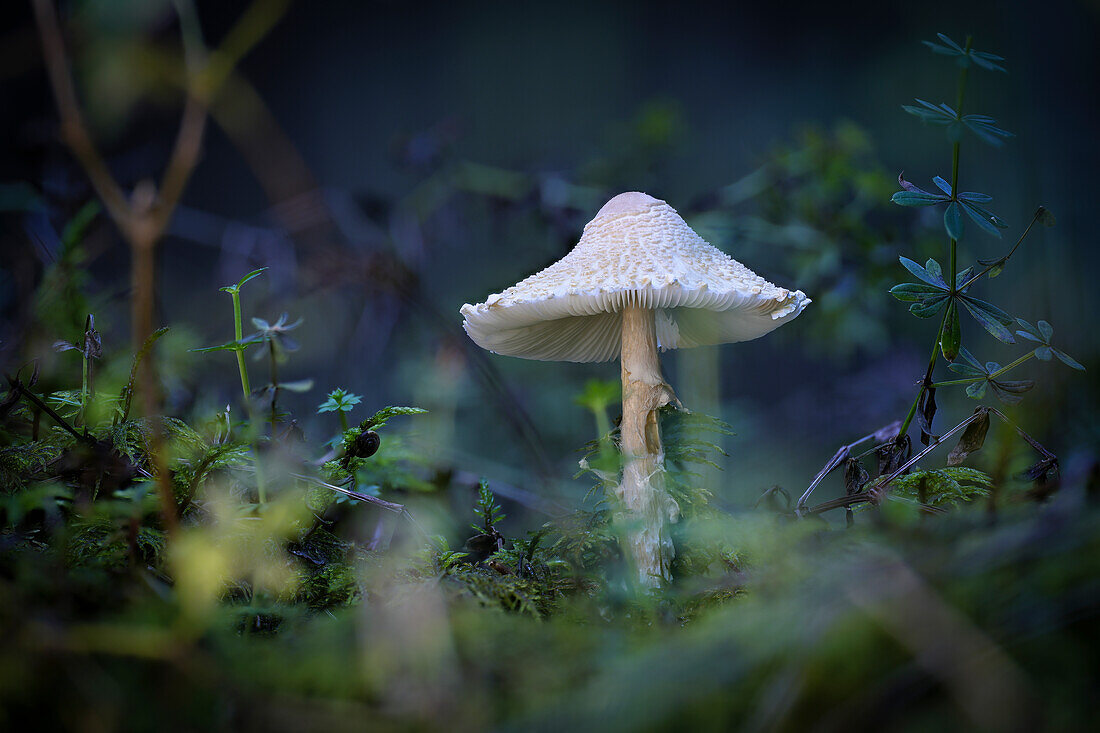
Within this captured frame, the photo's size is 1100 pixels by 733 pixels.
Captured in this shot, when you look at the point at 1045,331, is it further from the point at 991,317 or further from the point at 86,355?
the point at 86,355

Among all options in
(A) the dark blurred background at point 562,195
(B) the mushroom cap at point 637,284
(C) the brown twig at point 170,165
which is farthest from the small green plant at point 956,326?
(C) the brown twig at point 170,165

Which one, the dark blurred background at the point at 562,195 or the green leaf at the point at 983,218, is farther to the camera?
the dark blurred background at the point at 562,195

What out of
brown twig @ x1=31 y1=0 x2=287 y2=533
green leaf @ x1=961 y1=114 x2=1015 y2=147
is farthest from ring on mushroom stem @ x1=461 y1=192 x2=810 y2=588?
brown twig @ x1=31 y1=0 x2=287 y2=533

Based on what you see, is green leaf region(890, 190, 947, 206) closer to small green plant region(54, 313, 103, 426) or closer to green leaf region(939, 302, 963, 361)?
green leaf region(939, 302, 963, 361)

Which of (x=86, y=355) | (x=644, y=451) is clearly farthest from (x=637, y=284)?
(x=86, y=355)

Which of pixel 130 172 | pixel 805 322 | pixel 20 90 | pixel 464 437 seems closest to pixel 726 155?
pixel 805 322

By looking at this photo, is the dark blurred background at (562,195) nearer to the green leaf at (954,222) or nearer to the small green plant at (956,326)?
the small green plant at (956,326)
